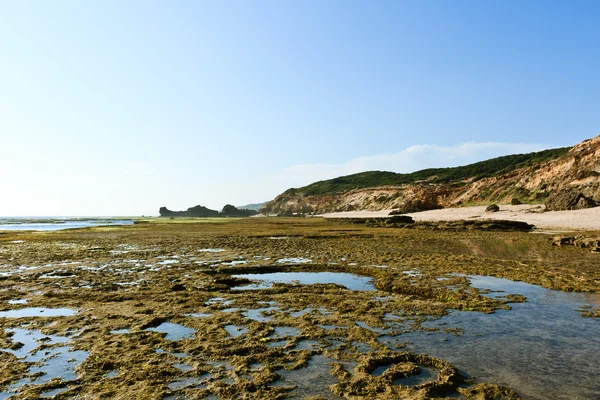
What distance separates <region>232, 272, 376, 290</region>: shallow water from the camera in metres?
12.0

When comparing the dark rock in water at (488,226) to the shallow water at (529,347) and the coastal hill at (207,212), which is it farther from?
the coastal hill at (207,212)

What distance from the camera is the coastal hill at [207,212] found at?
155 m

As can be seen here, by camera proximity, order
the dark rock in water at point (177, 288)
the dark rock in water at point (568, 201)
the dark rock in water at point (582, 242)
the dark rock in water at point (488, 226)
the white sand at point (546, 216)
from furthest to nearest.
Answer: the dark rock in water at point (568, 201)
the dark rock in water at point (488, 226)
the white sand at point (546, 216)
the dark rock in water at point (582, 242)
the dark rock in water at point (177, 288)

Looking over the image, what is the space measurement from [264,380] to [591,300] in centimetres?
920

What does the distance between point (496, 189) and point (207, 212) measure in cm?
13026

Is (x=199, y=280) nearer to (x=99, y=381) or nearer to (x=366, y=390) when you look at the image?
(x=99, y=381)

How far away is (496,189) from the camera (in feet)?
212

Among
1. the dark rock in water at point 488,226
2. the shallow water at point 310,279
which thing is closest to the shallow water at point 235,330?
the shallow water at point 310,279

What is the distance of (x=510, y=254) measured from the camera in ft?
60.0

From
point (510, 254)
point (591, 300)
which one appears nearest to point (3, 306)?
point (591, 300)

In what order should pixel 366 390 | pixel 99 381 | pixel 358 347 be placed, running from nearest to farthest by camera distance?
pixel 366 390 < pixel 99 381 < pixel 358 347

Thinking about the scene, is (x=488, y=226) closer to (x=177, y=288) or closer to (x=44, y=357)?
(x=177, y=288)

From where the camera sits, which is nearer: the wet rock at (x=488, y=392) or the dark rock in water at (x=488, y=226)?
the wet rock at (x=488, y=392)

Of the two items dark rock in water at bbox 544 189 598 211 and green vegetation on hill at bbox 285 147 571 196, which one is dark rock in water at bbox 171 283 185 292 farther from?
green vegetation on hill at bbox 285 147 571 196
